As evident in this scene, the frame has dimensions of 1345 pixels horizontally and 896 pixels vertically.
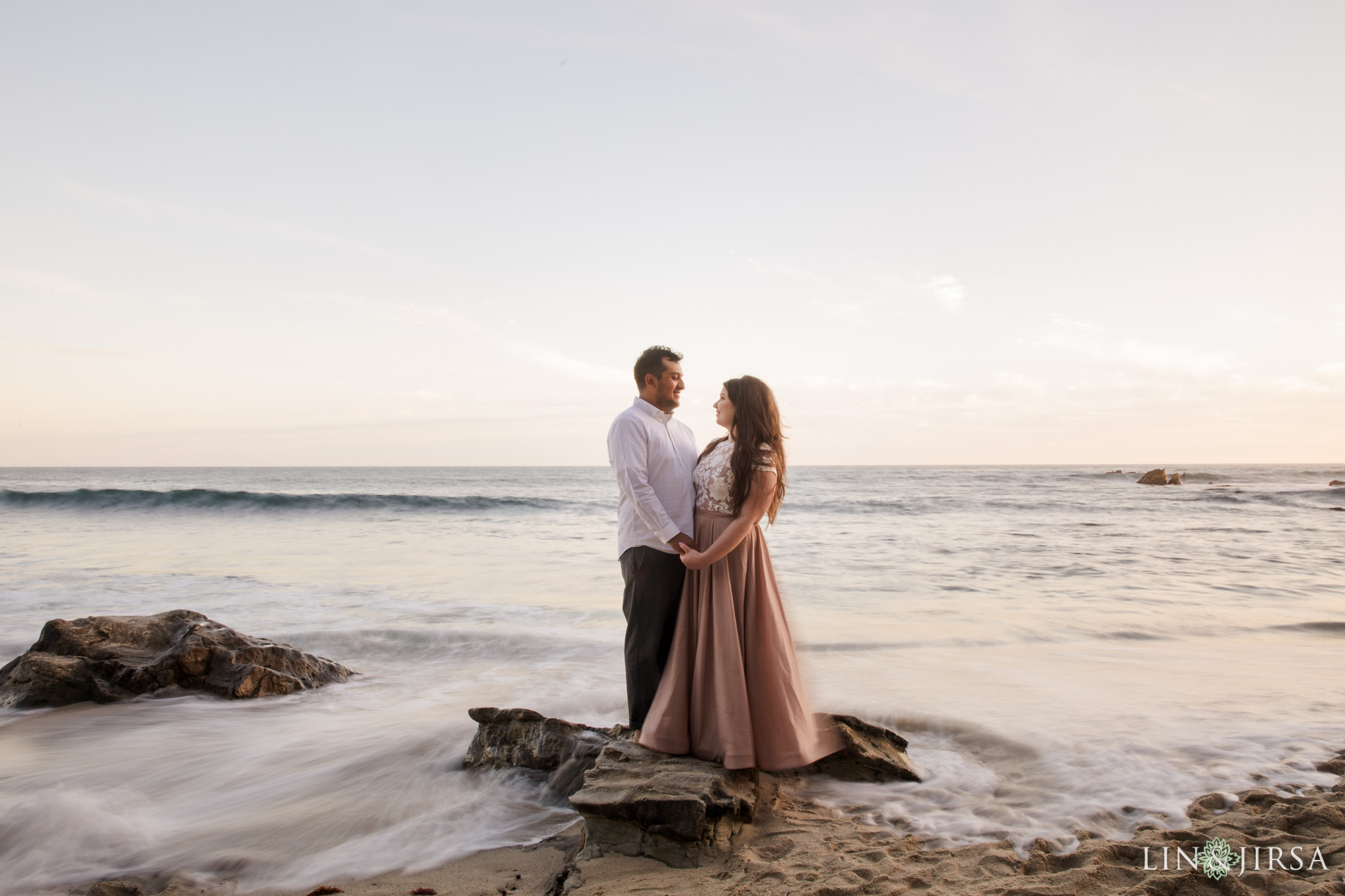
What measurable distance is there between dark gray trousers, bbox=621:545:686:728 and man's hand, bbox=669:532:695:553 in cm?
12

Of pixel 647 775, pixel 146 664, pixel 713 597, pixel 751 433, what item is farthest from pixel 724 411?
pixel 146 664

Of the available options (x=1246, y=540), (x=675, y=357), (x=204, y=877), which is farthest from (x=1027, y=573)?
(x=204, y=877)

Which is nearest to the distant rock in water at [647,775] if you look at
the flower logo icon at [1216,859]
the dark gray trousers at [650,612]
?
the dark gray trousers at [650,612]

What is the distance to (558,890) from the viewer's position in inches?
110

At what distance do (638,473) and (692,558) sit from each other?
0.48 meters

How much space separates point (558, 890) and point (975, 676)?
4518 mm

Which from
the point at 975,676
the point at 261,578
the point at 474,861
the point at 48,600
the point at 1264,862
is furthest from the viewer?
the point at 261,578

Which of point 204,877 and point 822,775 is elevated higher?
point 822,775

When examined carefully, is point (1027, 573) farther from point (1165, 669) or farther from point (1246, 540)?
point (1246, 540)

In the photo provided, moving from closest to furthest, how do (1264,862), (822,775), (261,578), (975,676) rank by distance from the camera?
1. (1264,862)
2. (822,775)
3. (975,676)
4. (261,578)

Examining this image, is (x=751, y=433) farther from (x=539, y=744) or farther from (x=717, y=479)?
(x=539, y=744)

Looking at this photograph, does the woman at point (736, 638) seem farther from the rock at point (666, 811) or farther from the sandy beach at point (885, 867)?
the sandy beach at point (885, 867)

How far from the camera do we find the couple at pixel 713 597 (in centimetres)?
336

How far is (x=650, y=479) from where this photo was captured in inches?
143
